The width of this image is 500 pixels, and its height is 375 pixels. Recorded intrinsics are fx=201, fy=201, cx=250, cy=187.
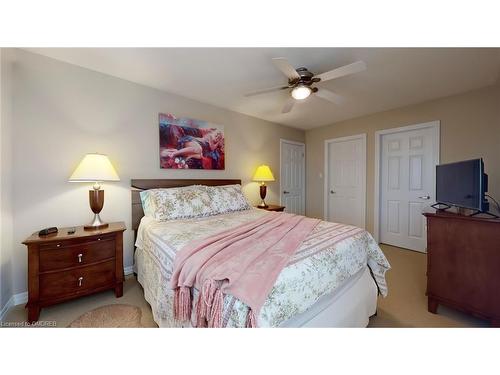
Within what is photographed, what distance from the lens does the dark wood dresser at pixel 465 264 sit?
4.80ft

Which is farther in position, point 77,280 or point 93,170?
point 93,170

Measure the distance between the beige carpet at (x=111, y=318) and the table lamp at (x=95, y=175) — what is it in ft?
2.41

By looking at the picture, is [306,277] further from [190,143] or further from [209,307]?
[190,143]

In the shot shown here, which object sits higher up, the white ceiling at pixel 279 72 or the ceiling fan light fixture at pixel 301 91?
the white ceiling at pixel 279 72

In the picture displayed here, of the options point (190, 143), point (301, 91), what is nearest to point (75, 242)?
point (190, 143)

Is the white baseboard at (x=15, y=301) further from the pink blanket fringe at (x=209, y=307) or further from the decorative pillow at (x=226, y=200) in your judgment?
the decorative pillow at (x=226, y=200)

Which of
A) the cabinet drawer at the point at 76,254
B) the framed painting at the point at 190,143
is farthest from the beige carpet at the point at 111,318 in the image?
the framed painting at the point at 190,143

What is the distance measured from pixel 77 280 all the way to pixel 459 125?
4.75 meters

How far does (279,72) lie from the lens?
7.07ft

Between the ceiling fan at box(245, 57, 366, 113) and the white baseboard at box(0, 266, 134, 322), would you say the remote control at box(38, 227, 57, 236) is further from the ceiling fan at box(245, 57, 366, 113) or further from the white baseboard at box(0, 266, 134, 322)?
the ceiling fan at box(245, 57, 366, 113)

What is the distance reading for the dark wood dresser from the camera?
57.6 inches
